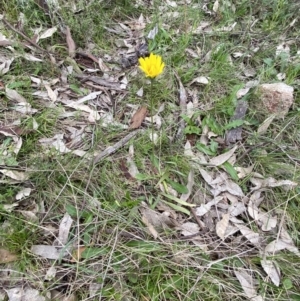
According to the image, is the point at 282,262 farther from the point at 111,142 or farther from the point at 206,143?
the point at 111,142

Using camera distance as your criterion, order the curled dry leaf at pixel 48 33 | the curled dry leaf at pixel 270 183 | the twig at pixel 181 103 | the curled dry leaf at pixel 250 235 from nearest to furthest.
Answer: the curled dry leaf at pixel 250 235 → the curled dry leaf at pixel 270 183 → the twig at pixel 181 103 → the curled dry leaf at pixel 48 33

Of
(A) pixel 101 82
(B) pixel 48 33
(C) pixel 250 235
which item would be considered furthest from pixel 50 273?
(B) pixel 48 33

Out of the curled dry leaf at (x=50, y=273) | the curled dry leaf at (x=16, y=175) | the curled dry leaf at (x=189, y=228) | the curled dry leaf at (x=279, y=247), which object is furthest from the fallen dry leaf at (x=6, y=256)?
the curled dry leaf at (x=279, y=247)

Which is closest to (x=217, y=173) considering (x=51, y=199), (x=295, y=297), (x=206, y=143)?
(x=206, y=143)

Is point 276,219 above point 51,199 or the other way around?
the other way around

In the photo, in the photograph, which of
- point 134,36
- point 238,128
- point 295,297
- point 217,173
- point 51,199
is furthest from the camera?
point 134,36

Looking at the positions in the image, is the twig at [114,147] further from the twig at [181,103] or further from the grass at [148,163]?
the twig at [181,103]

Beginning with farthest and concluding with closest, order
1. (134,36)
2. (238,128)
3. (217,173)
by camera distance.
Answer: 1. (134,36)
2. (238,128)
3. (217,173)
